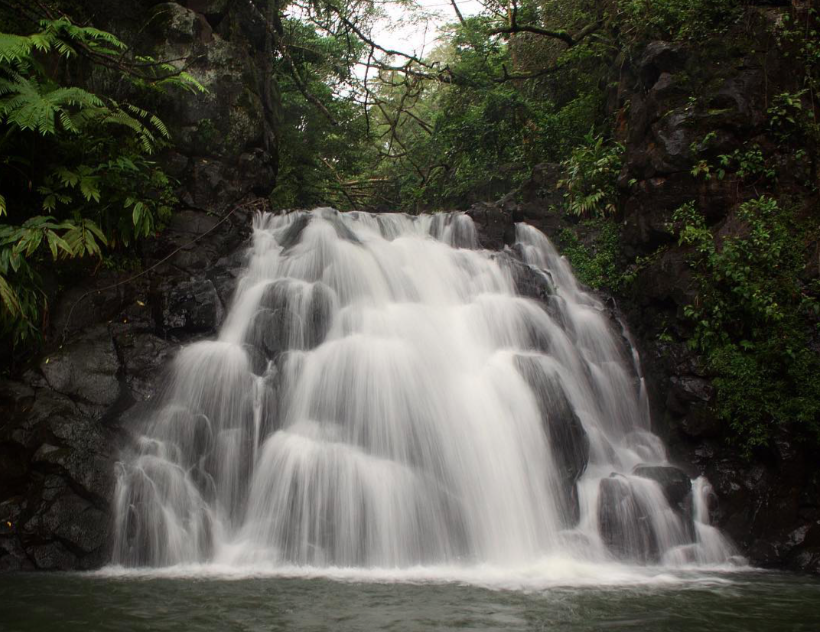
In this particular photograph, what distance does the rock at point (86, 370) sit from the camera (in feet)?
24.5

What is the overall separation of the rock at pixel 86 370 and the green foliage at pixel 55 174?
0.48 meters

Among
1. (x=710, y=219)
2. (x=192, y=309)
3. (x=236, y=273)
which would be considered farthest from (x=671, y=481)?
(x=236, y=273)

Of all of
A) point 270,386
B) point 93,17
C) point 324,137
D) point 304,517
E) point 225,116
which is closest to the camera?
point 304,517

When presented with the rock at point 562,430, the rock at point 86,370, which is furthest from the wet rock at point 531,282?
the rock at point 86,370

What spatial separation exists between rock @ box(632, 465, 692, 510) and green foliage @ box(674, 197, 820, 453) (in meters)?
1.01

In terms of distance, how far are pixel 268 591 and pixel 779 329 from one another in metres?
7.10

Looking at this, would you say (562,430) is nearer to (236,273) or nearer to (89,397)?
(236,273)

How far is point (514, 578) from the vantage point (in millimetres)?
5730

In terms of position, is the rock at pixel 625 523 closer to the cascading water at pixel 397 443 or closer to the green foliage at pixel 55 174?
A: the cascading water at pixel 397 443

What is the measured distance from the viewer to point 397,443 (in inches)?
292

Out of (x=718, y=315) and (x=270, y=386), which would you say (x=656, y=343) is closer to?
(x=718, y=315)

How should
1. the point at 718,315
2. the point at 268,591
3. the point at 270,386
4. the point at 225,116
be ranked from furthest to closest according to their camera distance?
the point at 225,116 < the point at 718,315 < the point at 270,386 < the point at 268,591

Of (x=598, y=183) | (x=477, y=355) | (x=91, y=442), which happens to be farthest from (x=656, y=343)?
(x=91, y=442)

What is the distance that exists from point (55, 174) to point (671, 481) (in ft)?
29.5
